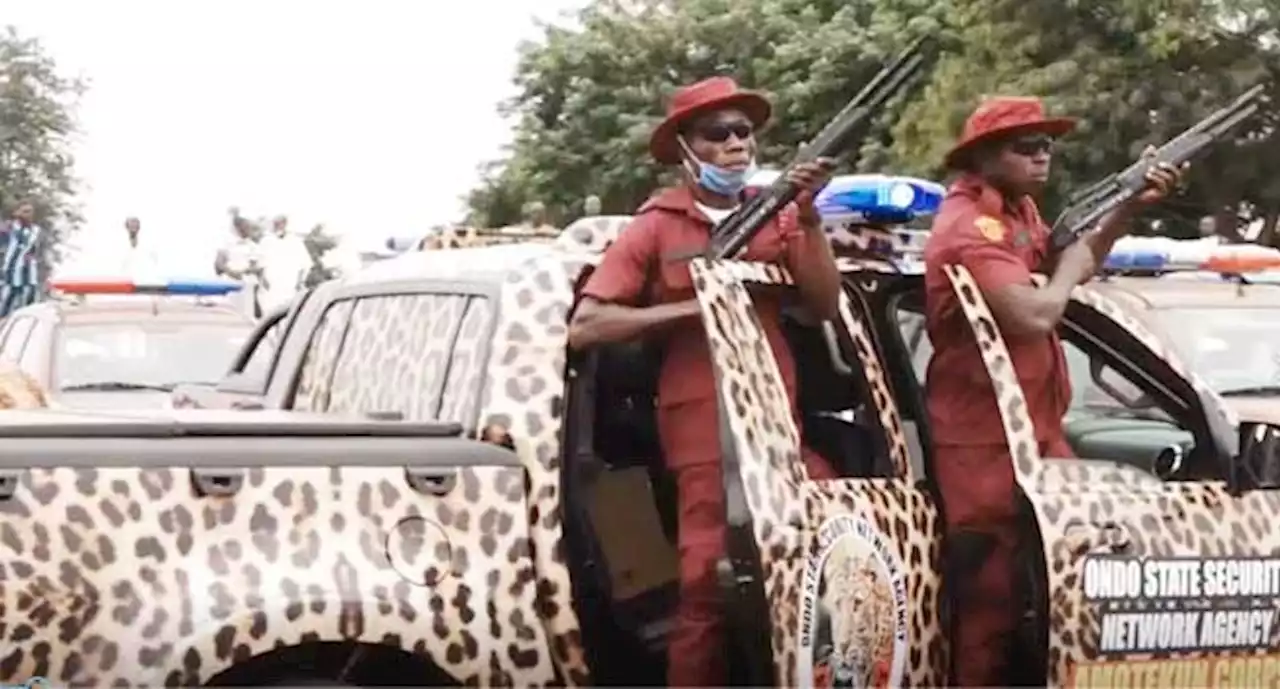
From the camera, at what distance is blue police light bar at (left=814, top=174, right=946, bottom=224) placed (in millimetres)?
5797

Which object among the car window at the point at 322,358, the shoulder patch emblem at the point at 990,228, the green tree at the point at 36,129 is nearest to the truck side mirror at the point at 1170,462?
the shoulder patch emblem at the point at 990,228

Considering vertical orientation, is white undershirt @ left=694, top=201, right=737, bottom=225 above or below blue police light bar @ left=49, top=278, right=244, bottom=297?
above

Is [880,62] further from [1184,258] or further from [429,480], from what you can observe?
[429,480]

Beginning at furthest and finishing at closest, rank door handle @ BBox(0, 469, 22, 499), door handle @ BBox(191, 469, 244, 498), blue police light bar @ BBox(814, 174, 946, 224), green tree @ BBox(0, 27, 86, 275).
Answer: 1. green tree @ BBox(0, 27, 86, 275)
2. blue police light bar @ BBox(814, 174, 946, 224)
3. door handle @ BBox(191, 469, 244, 498)
4. door handle @ BBox(0, 469, 22, 499)

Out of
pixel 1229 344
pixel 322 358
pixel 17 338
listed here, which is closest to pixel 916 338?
pixel 322 358

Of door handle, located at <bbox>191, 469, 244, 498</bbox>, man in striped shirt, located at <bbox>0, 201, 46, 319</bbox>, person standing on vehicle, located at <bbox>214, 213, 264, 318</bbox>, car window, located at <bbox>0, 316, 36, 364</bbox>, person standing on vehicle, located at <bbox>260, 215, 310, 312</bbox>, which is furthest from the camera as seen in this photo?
man in striped shirt, located at <bbox>0, 201, 46, 319</bbox>

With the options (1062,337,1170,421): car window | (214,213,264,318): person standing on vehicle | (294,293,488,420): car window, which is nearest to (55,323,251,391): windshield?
(214,213,264,318): person standing on vehicle

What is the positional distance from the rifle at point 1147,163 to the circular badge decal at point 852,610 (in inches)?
39.4

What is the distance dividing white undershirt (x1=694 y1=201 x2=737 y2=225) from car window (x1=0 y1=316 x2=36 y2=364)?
737 cm

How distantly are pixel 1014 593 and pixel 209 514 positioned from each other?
195 centimetres

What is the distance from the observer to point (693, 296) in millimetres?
5434

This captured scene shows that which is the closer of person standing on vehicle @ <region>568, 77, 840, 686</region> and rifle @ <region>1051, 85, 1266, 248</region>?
person standing on vehicle @ <region>568, 77, 840, 686</region>

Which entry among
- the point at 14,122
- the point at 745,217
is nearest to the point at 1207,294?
the point at 745,217

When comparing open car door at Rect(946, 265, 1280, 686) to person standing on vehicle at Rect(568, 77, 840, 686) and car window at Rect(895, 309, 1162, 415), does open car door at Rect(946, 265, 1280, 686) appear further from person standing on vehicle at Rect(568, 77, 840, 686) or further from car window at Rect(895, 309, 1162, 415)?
person standing on vehicle at Rect(568, 77, 840, 686)
